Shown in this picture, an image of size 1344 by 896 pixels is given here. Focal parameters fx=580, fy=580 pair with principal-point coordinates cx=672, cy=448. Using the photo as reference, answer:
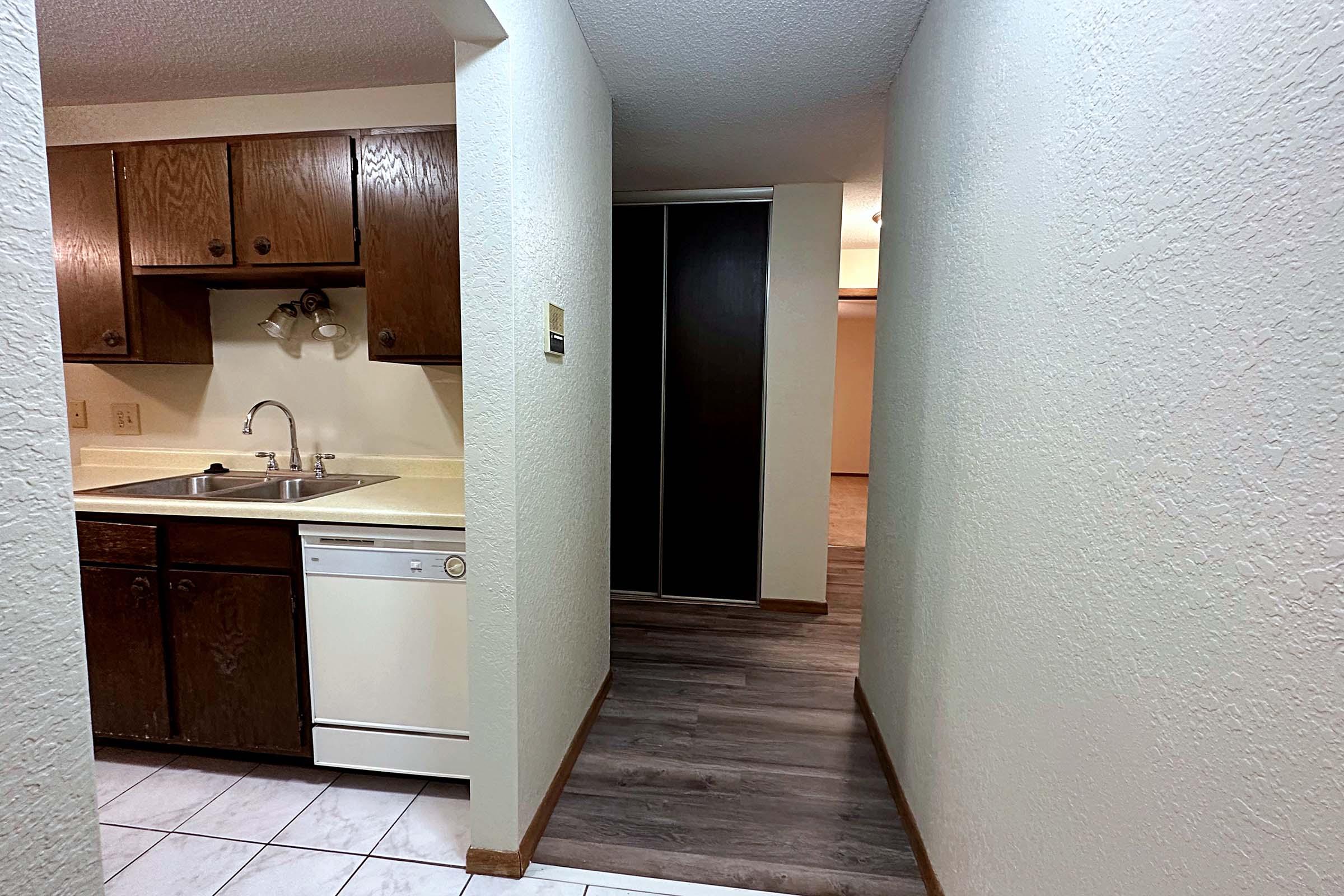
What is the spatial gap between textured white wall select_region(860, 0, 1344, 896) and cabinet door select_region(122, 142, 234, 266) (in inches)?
94.7

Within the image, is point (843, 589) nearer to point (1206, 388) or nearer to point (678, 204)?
point (678, 204)

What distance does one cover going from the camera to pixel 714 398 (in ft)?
11.6

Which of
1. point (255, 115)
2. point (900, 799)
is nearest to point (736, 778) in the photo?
point (900, 799)

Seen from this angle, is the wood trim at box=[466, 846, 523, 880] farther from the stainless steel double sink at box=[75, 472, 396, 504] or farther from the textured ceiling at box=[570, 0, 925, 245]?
the textured ceiling at box=[570, 0, 925, 245]

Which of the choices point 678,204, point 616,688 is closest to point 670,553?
point 616,688

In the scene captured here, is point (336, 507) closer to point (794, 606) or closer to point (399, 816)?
point (399, 816)

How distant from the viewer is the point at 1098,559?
2.68ft

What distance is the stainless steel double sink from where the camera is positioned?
228 cm

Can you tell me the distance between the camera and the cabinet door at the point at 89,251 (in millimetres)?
2104

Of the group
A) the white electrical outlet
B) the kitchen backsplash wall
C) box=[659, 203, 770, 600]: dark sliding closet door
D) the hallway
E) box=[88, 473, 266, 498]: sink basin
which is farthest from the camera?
box=[659, 203, 770, 600]: dark sliding closet door

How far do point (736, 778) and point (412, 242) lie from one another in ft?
7.01

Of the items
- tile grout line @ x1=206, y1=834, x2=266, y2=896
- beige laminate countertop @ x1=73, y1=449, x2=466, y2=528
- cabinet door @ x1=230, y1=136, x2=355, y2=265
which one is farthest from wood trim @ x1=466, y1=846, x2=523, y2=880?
cabinet door @ x1=230, y1=136, x2=355, y2=265

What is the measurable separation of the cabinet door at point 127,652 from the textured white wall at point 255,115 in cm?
179

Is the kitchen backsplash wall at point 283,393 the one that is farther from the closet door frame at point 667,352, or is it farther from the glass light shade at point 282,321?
the closet door frame at point 667,352
